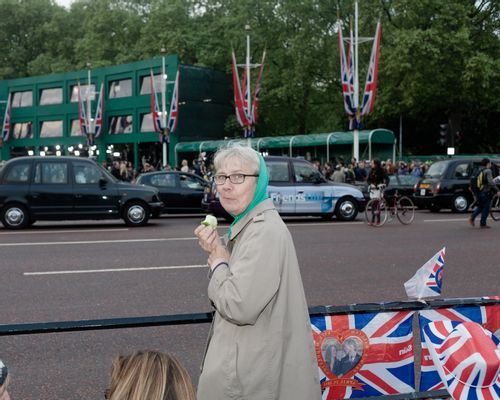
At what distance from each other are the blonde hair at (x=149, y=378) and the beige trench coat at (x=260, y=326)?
27cm

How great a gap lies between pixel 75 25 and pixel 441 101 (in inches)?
1845

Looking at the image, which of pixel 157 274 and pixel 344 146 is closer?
pixel 157 274

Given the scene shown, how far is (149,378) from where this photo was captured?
7.02ft

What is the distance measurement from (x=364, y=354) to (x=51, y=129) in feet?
198

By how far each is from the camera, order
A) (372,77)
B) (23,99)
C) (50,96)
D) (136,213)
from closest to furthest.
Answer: (136,213)
(372,77)
(50,96)
(23,99)

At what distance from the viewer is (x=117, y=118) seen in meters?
55.4

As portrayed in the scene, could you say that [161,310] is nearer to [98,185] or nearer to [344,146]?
[98,185]

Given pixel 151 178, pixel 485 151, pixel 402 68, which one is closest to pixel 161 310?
pixel 151 178

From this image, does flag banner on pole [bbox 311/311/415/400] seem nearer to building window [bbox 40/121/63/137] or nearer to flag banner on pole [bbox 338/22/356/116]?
flag banner on pole [bbox 338/22/356/116]

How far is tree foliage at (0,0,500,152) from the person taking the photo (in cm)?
3688

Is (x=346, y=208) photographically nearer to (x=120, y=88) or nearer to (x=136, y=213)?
(x=136, y=213)

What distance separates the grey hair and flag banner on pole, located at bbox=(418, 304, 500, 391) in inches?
57.0

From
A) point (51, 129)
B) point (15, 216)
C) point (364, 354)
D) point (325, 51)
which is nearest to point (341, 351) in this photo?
point (364, 354)

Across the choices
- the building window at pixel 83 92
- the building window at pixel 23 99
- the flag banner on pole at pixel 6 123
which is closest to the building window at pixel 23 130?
the building window at pixel 23 99
